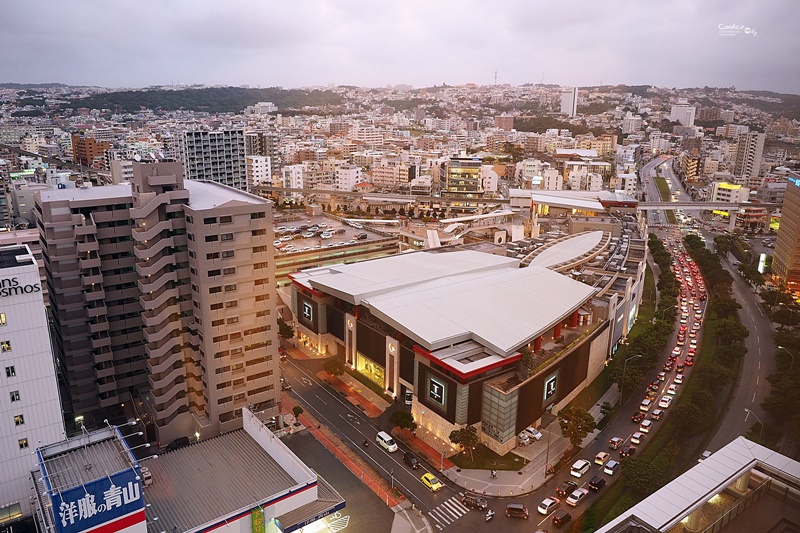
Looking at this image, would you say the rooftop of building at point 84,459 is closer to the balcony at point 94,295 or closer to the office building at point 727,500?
the balcony at point 94,295

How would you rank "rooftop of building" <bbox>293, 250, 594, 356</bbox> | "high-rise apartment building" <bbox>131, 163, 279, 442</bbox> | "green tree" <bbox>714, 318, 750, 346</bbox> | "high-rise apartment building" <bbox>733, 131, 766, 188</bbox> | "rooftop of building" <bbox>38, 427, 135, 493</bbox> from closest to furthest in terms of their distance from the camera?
"rooftop of building" <bbox>38, 427, 135, 493</bbox>
"high-rise apartment building" <bbox>131, 163, 279, 442</bbox>
"rooftop of building" <bbox>293, 250, 594, 356</bbox>
"green tree" <bbox>714, 318, 750, 346</bbox>
"high-rise apartment building" <bbox>733, 131, 766, 188</bbox>

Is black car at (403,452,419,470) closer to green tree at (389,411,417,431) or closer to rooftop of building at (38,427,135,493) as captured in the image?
green tree at (389,411,417,431)

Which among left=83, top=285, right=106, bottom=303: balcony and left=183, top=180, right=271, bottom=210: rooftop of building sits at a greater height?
left=183, top=180, right=271, bottom=210: rooftop of building

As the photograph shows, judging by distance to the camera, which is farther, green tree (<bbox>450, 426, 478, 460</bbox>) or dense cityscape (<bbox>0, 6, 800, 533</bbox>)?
green tree (<bbox>450, 426, 478, 460</bbox>)

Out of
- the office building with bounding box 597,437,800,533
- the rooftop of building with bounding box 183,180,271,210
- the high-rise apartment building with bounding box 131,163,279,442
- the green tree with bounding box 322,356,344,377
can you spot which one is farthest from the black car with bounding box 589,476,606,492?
the rooftop of building with bounding box 183,180,271,210

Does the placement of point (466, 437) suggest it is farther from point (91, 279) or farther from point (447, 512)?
point (91, 279)

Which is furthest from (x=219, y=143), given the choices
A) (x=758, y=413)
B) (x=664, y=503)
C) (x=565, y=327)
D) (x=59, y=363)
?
(x=664, y=503)

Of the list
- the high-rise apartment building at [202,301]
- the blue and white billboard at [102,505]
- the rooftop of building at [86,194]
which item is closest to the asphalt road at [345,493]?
the high-rise apartment building at [202,301]

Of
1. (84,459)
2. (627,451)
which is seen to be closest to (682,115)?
(627,451)
